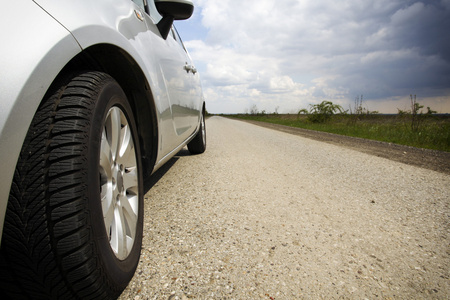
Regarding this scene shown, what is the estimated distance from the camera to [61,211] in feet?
2.58

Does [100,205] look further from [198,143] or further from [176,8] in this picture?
[198,143]

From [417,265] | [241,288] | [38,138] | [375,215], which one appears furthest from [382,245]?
[38,138]

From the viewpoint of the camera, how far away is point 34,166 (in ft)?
2.59

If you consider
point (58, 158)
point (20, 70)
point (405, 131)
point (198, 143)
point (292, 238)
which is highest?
point (20, 70)

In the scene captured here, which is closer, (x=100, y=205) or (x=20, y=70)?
(x=20, y=70)

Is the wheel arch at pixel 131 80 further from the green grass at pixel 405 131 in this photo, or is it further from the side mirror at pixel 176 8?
the green grass at pixel 405 131

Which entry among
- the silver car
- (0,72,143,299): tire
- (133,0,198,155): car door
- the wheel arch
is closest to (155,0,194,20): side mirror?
(133,0,198,155): car door

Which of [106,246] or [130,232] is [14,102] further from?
[130,232]

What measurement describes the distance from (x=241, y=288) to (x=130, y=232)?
0.57 meters

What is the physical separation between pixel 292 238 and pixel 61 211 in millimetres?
1301

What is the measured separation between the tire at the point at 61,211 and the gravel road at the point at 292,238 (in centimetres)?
35

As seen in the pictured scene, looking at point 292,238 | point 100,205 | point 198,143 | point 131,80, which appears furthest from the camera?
point 198,143

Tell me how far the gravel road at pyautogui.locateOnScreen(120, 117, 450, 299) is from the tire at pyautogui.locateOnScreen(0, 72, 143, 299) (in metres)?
0.35

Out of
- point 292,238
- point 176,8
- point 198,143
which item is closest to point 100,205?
point 292,238
